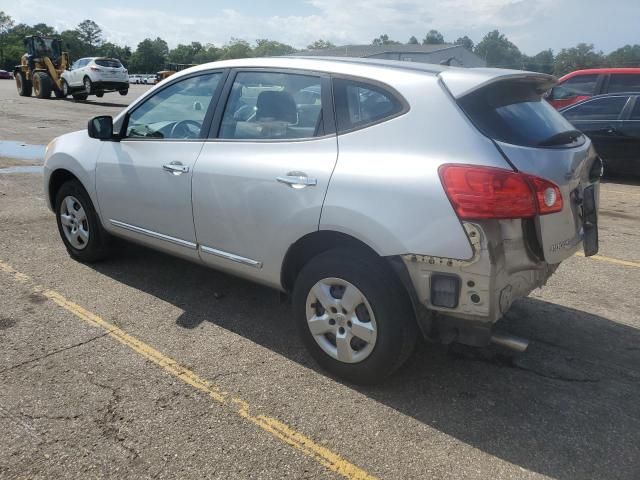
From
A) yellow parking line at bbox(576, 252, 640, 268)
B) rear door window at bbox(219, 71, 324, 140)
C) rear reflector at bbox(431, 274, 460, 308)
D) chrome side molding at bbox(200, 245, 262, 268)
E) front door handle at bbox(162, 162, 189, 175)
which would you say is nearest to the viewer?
rear reflector at bbox(431, 274, 460, 308)

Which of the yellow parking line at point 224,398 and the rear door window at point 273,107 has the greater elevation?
the rear door window at point 273,107

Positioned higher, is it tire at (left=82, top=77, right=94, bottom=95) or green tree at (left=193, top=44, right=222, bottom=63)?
green tree at (left=193, top=44, right=222, bottom=63)

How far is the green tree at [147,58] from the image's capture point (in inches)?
4385

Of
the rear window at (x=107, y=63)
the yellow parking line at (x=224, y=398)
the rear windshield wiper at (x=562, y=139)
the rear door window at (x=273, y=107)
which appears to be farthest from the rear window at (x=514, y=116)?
the rear window at (x=107, y=63)

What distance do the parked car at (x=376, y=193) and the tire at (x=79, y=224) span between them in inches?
39.7

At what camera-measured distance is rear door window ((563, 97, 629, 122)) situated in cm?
951

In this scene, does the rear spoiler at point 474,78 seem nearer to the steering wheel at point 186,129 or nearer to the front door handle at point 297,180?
the front door handle at point 297,180

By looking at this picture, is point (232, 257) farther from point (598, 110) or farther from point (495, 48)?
point (495, 48)

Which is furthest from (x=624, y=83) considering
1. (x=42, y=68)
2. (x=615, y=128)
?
(x=42, y=68)

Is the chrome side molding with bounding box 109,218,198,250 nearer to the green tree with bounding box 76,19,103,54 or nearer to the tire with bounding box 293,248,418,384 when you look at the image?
the tire with bounding box 293,248,418,384

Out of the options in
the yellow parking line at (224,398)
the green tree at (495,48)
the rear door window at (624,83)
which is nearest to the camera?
the yellow parking line at (224,398)

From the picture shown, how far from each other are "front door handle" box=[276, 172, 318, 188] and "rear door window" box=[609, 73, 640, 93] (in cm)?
1079

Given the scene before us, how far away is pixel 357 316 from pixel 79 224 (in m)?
2.98

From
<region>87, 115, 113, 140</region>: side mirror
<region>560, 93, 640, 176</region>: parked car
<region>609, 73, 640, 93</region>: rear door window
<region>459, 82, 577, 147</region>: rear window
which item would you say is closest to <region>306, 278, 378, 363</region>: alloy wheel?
<region>459, 82, 577, 147</region>: rear window
